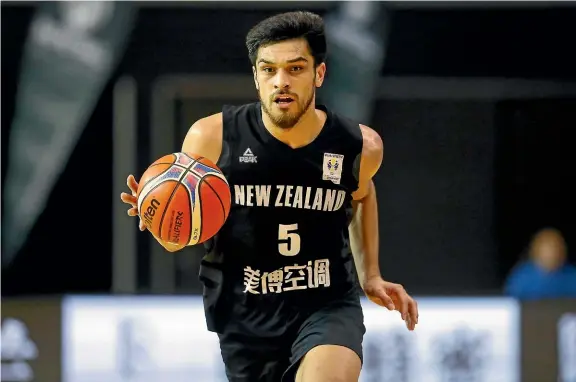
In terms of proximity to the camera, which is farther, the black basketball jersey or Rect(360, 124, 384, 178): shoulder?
Rect(360, 124, 384, 178): shoulder

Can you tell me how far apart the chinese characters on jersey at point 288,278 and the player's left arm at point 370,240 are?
0.22 meters

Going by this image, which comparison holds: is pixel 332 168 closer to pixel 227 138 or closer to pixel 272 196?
pixel 272 196

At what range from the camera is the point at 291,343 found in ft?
13.1

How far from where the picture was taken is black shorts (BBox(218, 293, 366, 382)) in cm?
388

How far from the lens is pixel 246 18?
8438 mm

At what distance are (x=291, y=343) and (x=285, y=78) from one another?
3.27 ft

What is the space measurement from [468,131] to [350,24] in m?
1.26

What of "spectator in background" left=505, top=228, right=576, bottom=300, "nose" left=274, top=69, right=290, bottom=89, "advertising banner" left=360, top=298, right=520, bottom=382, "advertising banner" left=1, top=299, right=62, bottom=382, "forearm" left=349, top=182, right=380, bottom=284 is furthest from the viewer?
"spectator in background" left=505, top=228, right=576, bottom=300

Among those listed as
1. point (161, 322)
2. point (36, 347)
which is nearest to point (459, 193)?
point (161, 322)

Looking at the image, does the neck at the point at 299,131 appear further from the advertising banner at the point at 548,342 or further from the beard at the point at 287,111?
the advertising banner at the point at 548,342

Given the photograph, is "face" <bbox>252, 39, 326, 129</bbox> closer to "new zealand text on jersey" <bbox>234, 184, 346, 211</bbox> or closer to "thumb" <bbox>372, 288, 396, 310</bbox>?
"new zealand text on jersey" <bbox>234, 184, 346, 211</bbox>

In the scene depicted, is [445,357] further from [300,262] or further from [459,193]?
[300,262]

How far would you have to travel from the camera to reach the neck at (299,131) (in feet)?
13.3

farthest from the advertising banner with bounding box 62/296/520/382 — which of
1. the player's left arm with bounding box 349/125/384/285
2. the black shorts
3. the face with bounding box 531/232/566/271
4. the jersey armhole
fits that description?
the jersey armhole
